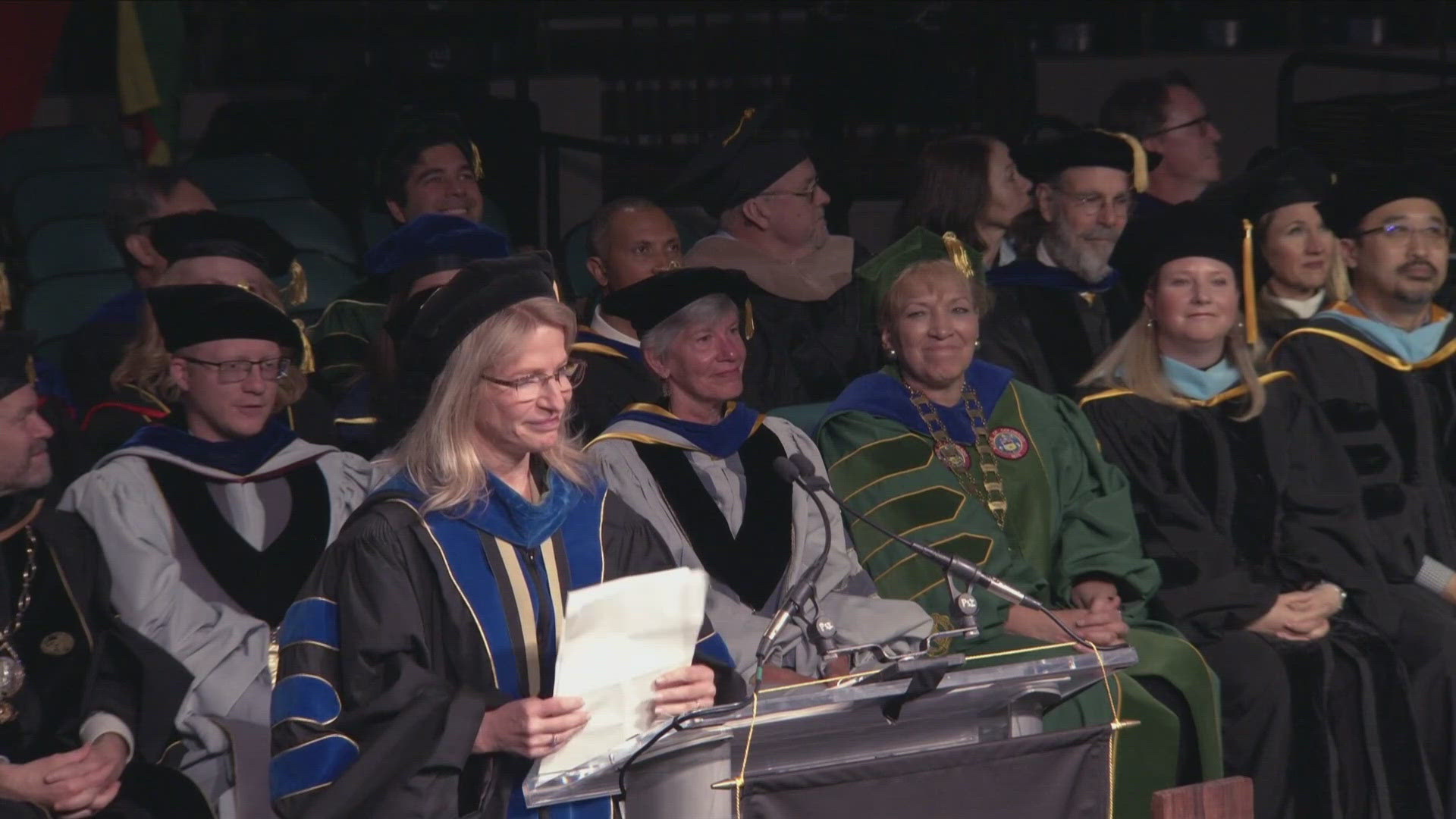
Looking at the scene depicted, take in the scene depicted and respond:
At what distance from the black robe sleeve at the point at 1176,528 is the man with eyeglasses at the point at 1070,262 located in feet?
2.03

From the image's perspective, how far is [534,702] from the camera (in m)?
3.00

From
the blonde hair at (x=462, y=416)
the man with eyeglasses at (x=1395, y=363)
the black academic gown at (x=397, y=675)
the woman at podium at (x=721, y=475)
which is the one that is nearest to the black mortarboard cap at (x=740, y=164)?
the woman at podium at (x=721, y=475)

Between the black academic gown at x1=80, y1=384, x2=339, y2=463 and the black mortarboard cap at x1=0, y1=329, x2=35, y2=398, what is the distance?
0.57m

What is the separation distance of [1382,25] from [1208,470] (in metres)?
5.57

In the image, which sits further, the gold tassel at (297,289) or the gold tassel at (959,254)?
the gold tassel at (297,289)

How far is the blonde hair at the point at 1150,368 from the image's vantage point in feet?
17.9

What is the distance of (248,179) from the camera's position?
746cm

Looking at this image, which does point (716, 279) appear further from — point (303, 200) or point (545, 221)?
point (545, 221)

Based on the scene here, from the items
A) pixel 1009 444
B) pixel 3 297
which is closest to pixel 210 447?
pixel 3 297

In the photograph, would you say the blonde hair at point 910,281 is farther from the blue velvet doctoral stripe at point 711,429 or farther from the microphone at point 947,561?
the microphone at point 947,561

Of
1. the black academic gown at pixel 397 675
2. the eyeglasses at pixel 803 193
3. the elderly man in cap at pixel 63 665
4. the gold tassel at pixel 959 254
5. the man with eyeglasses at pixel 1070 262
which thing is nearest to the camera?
the black academic gown at pixel 397 675

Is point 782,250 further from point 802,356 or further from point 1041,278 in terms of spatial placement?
point 1041,278

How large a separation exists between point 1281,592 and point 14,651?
323cm

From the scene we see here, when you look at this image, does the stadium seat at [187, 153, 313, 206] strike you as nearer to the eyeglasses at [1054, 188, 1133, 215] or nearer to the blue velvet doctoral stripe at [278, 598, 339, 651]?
the eyeglasses at [1054, 188, 1133, 215]
